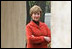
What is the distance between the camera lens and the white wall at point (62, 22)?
671 millimetres

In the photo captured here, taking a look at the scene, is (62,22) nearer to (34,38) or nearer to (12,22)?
(12,22)

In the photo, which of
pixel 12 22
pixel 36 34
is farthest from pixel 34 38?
pixel 12 22

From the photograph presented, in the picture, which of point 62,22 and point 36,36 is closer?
point 62,22

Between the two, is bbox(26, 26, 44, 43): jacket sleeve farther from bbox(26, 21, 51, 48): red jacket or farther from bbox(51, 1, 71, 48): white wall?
bbox(51, 1, 71, 48): white wall

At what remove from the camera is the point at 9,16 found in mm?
713

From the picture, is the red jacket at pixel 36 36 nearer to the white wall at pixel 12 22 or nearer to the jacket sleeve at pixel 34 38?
the jacket sleeve at pixel 34 38

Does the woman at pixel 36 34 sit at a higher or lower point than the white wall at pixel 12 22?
lower

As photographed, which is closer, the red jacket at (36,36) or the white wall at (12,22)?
the white wall at (12,22)

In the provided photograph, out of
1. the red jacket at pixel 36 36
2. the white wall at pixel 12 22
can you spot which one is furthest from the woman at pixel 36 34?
the white wall at pixel 12 22

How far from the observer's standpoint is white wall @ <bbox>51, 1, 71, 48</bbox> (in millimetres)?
671

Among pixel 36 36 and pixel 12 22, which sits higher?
pixel 12 22

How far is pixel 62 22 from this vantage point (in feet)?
2.23

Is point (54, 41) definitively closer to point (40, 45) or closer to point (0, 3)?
point (0, 3)

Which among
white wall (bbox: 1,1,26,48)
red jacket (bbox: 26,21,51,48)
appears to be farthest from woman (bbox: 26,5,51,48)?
white wall (bbox: 1,1,26,48)
